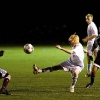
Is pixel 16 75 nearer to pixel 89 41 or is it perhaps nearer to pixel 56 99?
pixel 89 41

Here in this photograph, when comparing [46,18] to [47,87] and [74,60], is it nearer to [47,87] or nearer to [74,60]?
[47,87]

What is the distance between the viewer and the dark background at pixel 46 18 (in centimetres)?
4784

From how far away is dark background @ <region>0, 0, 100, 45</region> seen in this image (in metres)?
47.8

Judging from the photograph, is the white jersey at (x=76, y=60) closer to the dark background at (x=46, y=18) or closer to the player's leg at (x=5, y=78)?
the player's leg at (x=5, y=78)

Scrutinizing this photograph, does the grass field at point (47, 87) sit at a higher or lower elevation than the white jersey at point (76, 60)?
lower

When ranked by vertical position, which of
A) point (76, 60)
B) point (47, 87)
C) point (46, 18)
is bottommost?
point (47, 87)

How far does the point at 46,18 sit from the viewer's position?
54719 mm

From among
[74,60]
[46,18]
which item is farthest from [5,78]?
[46,18]

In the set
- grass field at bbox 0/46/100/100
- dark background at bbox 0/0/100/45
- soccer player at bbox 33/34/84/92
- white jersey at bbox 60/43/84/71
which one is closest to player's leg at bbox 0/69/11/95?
grass field at bbox 0/46/100/100

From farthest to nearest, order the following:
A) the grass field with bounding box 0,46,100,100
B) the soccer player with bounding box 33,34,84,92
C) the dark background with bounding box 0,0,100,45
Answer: the dark background with bounding box 0,0,100,45 < the soccer player with bounding box 33,34,84,92 < the grass field with bounding box 0,46,100,100

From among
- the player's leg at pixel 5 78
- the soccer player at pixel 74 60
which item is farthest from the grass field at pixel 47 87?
the soccer player at pixel 74 60

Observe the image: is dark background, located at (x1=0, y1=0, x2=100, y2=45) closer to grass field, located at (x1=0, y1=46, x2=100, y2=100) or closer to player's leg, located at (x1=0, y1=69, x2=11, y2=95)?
grass field, located at (x1=0, y1=46, x2=100, y2=100)

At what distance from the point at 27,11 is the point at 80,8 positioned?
19.4 ft

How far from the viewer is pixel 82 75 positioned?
16.9m
